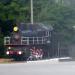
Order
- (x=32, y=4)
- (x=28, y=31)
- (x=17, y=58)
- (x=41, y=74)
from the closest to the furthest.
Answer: (x=41, y=74)
(x=17, y=58)
(x=28, y=31)
(x=32, y=4)

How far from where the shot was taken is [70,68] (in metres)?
4.77

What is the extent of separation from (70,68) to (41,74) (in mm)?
552

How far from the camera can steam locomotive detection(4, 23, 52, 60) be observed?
553 inches

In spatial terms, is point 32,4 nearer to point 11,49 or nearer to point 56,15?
point 56,15

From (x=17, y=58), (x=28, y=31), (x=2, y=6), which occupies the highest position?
(x=2, y=6)

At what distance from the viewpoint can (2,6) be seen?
15.5 meters

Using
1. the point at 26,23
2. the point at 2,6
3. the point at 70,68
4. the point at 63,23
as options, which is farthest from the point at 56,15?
the point at 70,68

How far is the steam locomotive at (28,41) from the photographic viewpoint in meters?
14.0

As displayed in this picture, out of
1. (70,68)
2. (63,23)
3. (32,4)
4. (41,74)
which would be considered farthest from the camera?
(32,4)

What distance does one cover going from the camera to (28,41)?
14617mm

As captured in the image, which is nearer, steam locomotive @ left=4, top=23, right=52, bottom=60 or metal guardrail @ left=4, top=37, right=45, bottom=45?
steam locomotive @ left=4, top=23, right=52, bottom=60

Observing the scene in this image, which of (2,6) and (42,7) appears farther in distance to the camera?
(42,7)

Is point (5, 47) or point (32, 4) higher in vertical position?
point (32, 4)

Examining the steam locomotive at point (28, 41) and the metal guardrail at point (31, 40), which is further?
the metal guardrail at point (31, 40)
